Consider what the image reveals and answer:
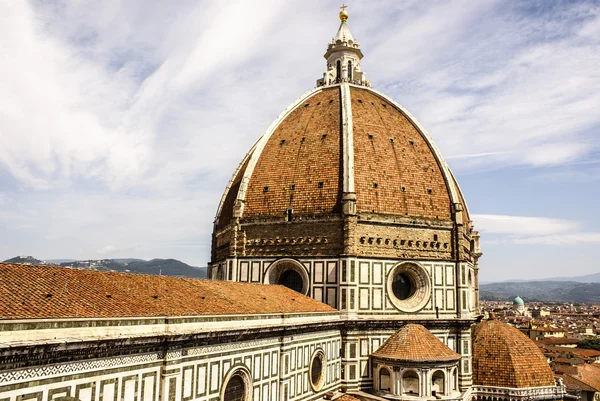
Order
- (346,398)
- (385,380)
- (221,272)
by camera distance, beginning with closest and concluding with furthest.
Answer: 1. (346,398)
2. (385,380)
3. (221,272)

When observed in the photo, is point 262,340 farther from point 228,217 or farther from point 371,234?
point 228,217

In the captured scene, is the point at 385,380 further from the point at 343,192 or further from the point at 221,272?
the point at 221,272

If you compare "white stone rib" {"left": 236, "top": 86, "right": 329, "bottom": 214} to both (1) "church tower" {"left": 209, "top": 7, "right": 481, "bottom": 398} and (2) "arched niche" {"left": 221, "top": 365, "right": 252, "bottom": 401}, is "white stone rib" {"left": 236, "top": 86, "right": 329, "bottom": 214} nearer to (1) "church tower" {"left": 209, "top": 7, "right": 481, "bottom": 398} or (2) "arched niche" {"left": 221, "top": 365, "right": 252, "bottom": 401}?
(1) "church tower" {"left": 209, "top": 7, "right": 481, "bottom": 398}

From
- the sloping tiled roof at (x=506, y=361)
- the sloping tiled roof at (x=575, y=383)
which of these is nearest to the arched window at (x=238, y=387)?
the sloping tiled roof at (x=506, y=361)

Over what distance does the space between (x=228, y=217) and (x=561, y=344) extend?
76482 millimetres

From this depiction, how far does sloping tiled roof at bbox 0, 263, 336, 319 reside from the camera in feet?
41.3

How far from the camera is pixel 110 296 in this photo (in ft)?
50.0

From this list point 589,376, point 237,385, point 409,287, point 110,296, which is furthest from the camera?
point 589,376

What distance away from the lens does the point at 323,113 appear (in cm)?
3341

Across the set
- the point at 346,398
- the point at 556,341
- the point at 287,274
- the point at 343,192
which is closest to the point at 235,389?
the point at 346,398

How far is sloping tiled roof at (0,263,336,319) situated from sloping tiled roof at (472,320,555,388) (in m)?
14.0

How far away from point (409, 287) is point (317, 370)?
27.1ft

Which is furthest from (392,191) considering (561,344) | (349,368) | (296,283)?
(561,344)

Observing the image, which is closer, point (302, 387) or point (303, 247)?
point (302, 387)
